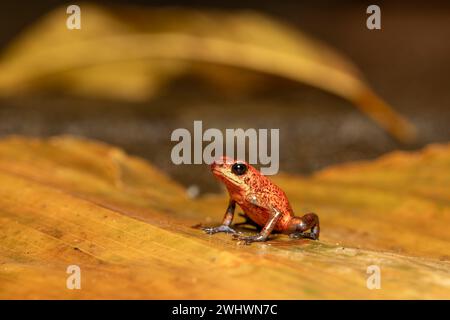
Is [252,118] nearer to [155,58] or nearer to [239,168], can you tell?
[155,58]

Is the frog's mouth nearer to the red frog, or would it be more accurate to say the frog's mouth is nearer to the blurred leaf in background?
the red frog

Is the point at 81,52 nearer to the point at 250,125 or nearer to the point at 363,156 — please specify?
the point at 250,125

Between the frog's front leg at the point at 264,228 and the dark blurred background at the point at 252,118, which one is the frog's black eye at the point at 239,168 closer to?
the frog's front leg at the point at 264,228

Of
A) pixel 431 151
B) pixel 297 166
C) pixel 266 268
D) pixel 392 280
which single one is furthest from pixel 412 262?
pixel 297 166

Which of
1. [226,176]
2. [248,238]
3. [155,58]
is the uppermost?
[155,58]

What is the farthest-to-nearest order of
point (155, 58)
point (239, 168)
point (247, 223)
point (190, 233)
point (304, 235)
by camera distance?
1. point (155, 58)
2. point (247, 223)
3. point (239, 168)
4. point (304, 235)
5. point (190, 233)

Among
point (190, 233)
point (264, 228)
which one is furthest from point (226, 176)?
point (190, 233)

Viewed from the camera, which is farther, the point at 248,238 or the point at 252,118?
the point at 252,118
